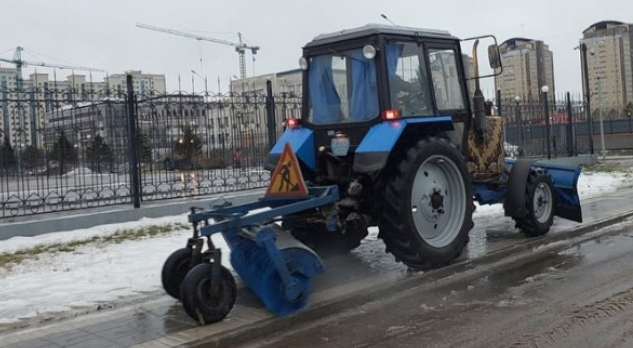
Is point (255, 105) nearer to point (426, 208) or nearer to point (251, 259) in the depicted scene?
point (426, 208)

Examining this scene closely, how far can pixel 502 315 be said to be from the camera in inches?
216

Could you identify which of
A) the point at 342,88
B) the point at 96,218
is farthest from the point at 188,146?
the point at 342,88

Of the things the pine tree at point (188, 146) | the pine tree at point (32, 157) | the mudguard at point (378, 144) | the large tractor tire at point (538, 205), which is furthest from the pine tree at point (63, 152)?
the large tractor tire at point (538, 205)

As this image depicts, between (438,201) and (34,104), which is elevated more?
(34,104)

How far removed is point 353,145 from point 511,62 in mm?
28318

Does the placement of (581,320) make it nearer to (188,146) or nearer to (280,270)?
(280,270)

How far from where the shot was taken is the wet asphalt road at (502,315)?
4.88m

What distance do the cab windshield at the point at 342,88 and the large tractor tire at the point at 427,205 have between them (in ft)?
2.58

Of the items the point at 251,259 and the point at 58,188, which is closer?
the point at 251,259

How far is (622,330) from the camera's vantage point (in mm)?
4926

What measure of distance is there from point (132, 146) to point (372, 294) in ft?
24.6

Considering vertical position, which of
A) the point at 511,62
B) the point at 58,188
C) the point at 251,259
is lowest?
the point at 251,259

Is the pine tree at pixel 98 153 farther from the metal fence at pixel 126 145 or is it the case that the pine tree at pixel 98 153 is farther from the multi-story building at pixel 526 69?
the multi-story building at pixel 526 69

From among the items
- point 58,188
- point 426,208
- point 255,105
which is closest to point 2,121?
point 58,188
